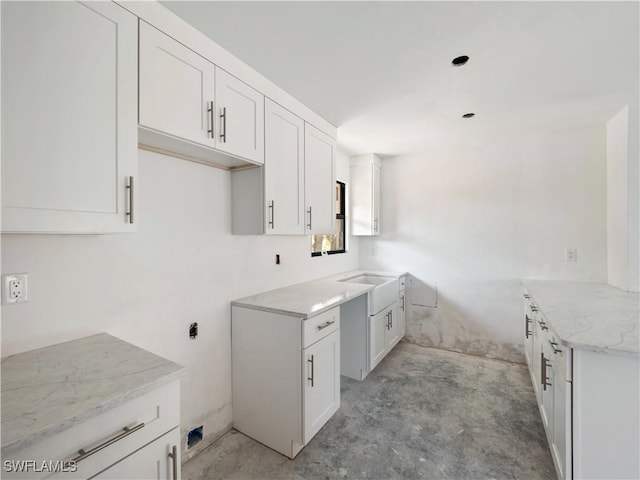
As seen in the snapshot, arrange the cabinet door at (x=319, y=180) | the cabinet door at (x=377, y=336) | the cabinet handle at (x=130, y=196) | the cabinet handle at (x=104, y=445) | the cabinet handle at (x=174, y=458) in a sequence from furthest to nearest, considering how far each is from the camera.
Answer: the cabinet door at (x=377, y=336), the cabinet door at (x=319, y=180), the cabinet handle at (x=130, y=196), the cabinet handle at (x=174, y=458), the cabinet handle at (x=104, y=445)

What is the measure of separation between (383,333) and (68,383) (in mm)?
2630

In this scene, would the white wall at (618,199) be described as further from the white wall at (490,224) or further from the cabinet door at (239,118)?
the cabinet door at (239,118)

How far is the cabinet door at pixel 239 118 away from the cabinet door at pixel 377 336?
185 cm

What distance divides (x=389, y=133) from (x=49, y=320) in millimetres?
2947

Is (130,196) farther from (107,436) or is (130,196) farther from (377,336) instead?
(377,336)

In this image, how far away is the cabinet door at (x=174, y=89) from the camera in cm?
126

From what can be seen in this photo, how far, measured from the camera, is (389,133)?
2.99 metres

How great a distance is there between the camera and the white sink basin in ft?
9.14

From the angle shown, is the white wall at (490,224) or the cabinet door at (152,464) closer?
the cabinet door at (152,464)

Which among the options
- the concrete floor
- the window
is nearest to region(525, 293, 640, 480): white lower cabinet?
the concrete floor

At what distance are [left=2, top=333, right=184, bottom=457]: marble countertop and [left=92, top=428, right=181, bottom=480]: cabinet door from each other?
0.21 metres

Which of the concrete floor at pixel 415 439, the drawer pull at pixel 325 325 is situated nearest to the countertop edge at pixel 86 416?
the drawer pull at pixel 325 325

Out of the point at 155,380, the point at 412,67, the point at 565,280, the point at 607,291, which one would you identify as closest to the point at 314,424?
the point at 155,380

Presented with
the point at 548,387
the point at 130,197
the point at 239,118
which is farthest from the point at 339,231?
the point at 130,197
